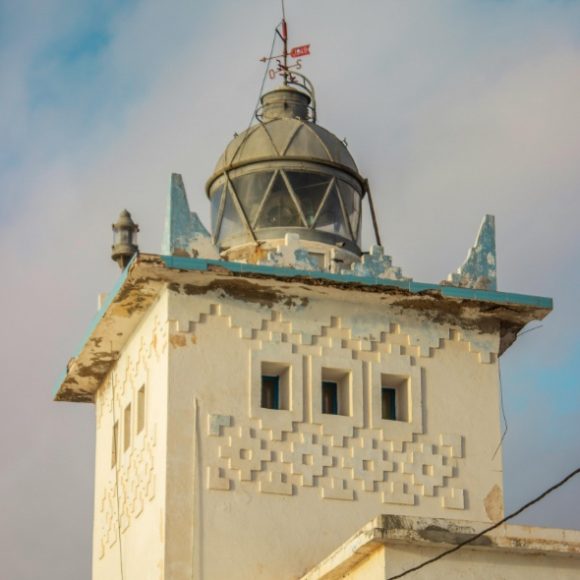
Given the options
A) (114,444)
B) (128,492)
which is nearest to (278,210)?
(114,444)

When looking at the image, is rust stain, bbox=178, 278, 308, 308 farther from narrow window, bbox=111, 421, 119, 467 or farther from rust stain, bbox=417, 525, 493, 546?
rust stain, bbox=417, 525, 493, 546

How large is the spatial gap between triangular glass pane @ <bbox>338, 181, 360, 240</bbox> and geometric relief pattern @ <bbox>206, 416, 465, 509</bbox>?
9.87ft

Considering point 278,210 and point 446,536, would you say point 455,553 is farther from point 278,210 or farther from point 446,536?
point 278,210

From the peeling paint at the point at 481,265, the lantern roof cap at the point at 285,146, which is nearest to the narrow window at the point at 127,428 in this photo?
the lantern roof cap at the point at 285,146

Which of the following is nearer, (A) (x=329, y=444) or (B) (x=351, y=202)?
(A) (x=329, y=444)

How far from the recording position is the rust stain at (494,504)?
22.4m

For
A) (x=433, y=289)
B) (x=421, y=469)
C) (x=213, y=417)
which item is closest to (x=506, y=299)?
(x=433, y=289)

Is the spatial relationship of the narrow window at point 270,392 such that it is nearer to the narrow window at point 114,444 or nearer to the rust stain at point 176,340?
the rust stain at point 176,340

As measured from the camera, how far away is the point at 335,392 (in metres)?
22.5

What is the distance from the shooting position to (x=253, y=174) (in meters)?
23.5

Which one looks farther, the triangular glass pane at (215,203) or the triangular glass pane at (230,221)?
the triangular glass pane at (215,203)

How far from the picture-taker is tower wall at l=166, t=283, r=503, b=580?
21.2 metres

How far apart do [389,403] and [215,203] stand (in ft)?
11.7

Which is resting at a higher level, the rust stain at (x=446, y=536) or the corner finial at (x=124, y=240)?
the corner finial at (x=124, y=240)
